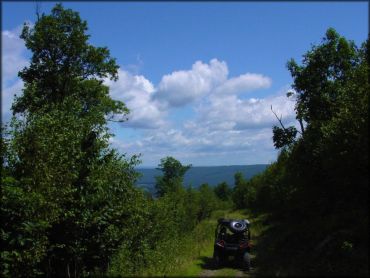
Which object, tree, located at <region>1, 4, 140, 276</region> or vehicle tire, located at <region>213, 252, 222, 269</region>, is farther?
vehicle tire, located at <region>213, 252, 222, 269</region>

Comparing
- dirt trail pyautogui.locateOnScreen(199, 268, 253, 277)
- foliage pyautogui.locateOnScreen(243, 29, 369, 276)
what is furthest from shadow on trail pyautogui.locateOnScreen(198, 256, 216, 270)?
foliage pyautogui.locateOnScreen(243, 29, 369, 276)

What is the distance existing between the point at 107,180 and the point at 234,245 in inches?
281

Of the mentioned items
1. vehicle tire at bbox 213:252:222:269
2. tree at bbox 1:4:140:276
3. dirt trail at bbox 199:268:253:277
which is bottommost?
dirt trail at bbox 199:268:253:277

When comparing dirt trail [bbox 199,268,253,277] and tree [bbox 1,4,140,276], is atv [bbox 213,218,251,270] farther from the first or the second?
tree [bbox 1,4,140,276]

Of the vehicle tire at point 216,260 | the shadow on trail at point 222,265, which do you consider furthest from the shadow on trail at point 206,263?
the vehicle tire at point 216,260

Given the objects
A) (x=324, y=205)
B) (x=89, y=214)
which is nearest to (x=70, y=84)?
(x=89, y=214)

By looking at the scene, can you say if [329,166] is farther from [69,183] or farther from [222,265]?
[69,183]

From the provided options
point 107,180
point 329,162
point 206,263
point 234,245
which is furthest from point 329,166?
point 107,180

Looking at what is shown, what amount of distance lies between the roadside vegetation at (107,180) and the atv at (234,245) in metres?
0.98

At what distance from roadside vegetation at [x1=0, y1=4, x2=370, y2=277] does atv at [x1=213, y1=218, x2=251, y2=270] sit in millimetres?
976

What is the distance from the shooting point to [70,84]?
30.8 m

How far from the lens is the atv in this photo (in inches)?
884

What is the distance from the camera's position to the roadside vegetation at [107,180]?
61.7ft

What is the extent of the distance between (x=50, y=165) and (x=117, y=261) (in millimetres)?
5623
